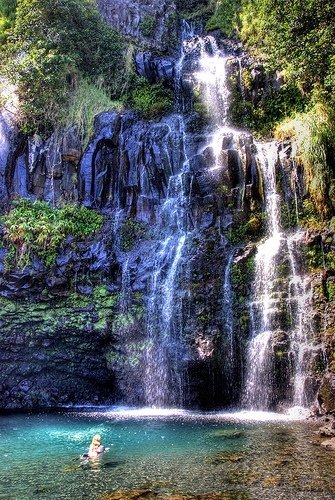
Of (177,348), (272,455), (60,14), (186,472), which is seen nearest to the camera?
(186,472)

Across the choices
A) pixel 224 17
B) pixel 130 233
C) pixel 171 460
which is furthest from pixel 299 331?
pixel 224 17

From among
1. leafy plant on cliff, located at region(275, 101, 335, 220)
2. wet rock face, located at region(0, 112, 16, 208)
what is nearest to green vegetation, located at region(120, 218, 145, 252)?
wet rock face, located at region(0, 112, 16, 208)

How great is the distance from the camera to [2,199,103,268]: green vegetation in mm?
17938

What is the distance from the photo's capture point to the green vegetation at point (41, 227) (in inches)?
706

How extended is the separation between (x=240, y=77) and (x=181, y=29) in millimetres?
7322

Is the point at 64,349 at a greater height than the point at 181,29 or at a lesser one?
lesser

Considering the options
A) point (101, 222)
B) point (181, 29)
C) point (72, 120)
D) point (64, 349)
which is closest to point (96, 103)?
point (72, 120)

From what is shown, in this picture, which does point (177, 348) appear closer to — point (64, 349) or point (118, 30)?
point (64, 349)

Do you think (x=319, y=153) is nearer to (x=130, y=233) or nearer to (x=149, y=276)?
(x=149, y=276)

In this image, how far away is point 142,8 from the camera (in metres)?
27.7

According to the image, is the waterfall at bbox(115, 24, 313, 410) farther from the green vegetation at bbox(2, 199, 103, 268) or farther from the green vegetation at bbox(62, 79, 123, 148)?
the green vegetation at bbox(62, 79, 123, 148)

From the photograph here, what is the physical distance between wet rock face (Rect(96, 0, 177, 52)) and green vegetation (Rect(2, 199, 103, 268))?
1235cm

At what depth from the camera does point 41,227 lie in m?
18.3

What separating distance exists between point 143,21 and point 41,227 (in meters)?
15.7
